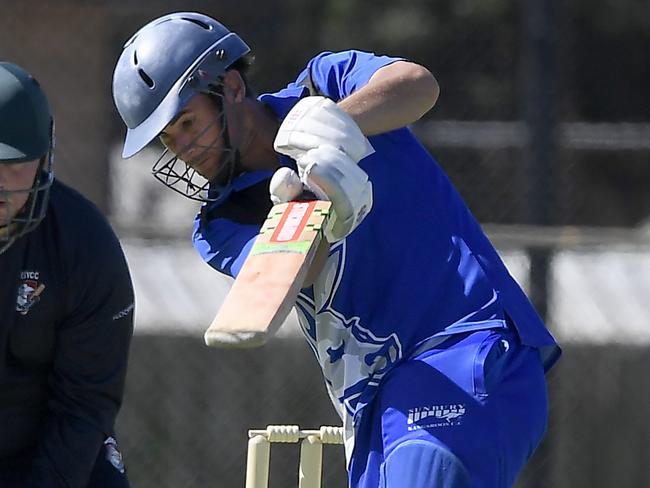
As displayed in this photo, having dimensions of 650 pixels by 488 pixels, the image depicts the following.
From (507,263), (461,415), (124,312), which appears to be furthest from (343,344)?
(507,263)

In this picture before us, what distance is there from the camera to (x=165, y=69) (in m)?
3.00

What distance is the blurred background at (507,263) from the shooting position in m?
5.59

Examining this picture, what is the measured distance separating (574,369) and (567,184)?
0.72 meters

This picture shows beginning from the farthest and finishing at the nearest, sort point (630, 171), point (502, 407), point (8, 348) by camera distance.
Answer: point (630, 171) → point (8, 348) → point (502, 407)

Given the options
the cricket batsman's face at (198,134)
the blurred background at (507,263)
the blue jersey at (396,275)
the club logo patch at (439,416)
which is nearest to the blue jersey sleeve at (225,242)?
the blue jersey at (396,275)

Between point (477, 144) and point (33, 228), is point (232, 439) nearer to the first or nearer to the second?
point (477, 144)

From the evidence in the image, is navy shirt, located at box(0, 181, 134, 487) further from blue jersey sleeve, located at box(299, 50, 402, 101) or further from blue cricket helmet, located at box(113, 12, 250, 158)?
blue jersey sleeve, located at box(299, 50, 402, 101)

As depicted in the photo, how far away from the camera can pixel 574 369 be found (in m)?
5.70

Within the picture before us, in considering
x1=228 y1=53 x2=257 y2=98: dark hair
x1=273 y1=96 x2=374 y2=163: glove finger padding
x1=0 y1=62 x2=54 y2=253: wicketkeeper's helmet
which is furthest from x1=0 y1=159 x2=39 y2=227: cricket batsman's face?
x1=273 y1=96 x2=374 y2=163: glove finger padding

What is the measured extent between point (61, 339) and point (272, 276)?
968 millimetres

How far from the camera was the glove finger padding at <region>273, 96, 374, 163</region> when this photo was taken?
2.67 m

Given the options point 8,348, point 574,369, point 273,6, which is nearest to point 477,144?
point 574,369

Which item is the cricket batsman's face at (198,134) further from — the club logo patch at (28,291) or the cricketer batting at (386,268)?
the club logo patch at (28,291)

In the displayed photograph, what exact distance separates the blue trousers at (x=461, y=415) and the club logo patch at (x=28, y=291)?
0.87 metres
